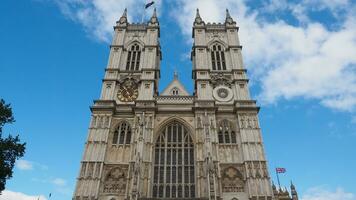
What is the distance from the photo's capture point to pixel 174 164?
26188mm

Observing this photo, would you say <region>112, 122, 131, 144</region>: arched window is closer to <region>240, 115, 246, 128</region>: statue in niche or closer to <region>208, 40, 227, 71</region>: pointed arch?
<region>240, 115, 246, 128</region>: statue in niche

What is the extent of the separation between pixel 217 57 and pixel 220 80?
3784mm

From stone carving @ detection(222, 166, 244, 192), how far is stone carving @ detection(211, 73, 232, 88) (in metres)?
9.54

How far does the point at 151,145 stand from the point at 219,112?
7423 mm

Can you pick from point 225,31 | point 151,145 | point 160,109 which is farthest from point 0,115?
point 225,31

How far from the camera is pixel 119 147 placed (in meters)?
27.0

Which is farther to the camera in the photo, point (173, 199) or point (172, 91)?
point (172, 91)

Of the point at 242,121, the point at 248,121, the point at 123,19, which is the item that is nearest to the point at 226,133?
the point at 242,121

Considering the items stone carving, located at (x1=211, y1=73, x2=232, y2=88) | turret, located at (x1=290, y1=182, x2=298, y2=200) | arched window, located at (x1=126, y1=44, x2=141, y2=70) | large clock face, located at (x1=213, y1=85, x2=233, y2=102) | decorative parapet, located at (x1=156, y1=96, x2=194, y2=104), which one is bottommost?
turret, located at (x1=290, y1=182, x2=298, y2=200)

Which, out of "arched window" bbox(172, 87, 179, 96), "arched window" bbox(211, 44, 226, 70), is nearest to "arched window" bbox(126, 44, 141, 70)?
"arched window" bbox(172, 87, 179, 96)

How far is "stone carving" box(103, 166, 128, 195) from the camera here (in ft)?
80.6

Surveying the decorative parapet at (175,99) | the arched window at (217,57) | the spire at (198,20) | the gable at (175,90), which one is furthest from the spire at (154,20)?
the decorative parapet at (175,99)

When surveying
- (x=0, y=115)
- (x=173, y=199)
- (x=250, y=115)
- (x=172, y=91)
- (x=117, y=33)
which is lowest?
(x=173, y=199)

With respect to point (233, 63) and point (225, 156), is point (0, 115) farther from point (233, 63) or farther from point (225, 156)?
point (233, 63)
